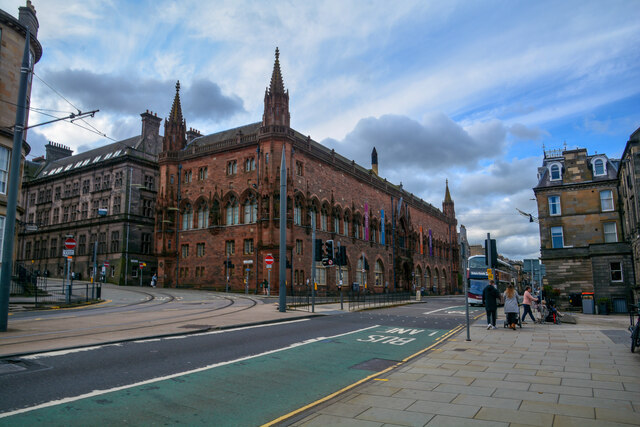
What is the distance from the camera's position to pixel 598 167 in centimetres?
→ 3519

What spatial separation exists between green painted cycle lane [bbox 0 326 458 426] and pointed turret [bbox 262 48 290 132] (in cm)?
3271

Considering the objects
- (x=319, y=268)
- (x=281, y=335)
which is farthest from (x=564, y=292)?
(x=281, y=335)

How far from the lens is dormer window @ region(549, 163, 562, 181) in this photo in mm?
36434

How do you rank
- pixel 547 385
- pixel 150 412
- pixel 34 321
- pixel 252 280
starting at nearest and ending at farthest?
1. pixel 150 412
2. pixel 547 385
3. pixel 34 321
4. pixel 252 280

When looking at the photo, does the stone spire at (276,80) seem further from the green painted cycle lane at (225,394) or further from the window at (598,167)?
the green painted cycle lane at (225,394)

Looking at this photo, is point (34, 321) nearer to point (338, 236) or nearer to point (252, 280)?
point (252, 280)

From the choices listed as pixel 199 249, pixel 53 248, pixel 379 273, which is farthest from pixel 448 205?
pixel 53 248

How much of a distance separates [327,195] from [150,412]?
41.3m

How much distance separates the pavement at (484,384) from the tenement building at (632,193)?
16.9m

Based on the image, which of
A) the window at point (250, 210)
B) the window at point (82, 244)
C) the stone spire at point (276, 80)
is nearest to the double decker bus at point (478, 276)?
the window at point (250, 210)

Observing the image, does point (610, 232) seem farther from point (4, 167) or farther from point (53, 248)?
point (53, 248)

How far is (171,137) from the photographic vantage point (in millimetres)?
47781

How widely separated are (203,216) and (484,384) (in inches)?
1614

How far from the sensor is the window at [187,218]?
150ft
